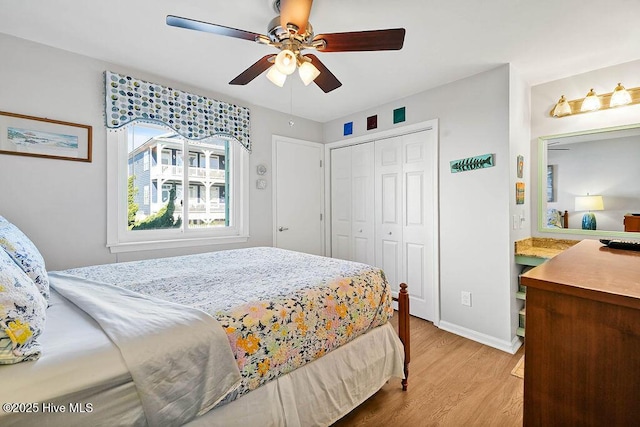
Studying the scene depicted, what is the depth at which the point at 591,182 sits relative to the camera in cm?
256

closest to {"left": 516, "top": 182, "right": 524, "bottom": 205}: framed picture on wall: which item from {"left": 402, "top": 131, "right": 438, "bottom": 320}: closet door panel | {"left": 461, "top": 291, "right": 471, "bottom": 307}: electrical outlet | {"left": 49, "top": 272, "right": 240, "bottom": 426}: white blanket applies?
{"left": 402, "top": 131, "right": 438, "bottom": 320}: closet door panel

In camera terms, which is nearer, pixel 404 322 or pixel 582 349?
pixel 582 349

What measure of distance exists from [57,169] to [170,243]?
3.42 ft

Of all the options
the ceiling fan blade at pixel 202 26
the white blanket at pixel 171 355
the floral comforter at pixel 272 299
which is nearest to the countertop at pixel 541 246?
the floral comforter at pixel 272 299

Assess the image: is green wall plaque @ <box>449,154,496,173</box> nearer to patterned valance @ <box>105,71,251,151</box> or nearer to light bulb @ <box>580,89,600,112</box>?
light bulb @ <box>580,89,600,112</box>

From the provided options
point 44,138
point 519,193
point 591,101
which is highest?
point 591,101

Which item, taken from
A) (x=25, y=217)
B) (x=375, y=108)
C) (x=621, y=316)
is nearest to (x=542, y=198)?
(x=375, y=108)

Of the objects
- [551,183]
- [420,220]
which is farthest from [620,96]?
[420,220]

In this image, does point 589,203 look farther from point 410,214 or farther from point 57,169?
point 57,169

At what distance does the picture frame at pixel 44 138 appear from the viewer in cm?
208

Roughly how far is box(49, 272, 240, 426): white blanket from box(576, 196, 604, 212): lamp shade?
10.3ft

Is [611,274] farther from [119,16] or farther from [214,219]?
[214,219]

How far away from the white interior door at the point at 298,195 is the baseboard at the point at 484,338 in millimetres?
1900

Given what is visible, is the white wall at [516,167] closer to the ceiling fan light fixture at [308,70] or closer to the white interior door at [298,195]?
the ceiling fan light fixture at [308,70]
